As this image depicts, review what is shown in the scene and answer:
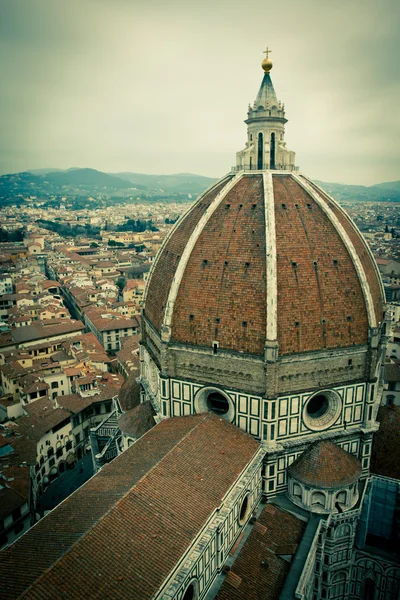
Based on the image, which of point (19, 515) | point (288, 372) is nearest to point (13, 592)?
point (288, 372)

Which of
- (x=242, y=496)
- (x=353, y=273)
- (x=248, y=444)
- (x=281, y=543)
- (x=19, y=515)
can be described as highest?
(x=353, y=273)

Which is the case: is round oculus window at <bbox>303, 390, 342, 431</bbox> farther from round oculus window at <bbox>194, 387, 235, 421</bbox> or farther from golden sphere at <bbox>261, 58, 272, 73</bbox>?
golden sphere at <bbox>261, 58, 272, 73</bbox>

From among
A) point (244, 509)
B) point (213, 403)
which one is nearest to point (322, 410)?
point (213, 403)

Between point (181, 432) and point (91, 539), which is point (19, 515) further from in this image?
point (91, 539)

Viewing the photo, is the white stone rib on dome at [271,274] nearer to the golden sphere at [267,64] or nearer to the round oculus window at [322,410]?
the round oculus window at [322,410]

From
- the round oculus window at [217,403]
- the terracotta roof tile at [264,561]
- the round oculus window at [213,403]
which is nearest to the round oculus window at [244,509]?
the terracotta roof tile at [264,561]

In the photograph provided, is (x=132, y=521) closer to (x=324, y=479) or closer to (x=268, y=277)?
(x=324, y=479)
